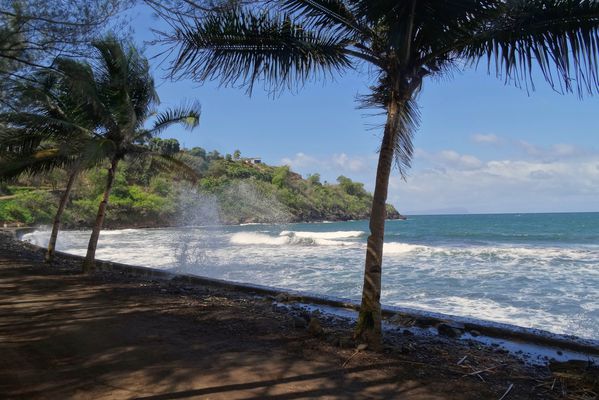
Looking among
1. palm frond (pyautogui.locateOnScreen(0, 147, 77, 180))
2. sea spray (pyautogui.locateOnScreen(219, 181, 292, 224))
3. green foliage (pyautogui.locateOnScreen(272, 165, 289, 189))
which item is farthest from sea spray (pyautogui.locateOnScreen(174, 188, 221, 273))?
palm frond (pyautogui.locateOnScreen(0, 147, 77, 180))

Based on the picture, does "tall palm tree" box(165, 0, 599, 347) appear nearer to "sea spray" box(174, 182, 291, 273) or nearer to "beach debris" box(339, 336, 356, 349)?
"beach debris" box(339, 336, 356, 349)

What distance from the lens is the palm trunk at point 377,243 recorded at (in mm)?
4422

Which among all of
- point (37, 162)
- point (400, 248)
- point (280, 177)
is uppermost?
point (280, 177)

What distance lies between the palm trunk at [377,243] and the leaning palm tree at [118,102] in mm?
6617

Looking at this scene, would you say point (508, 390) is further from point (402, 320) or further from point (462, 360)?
point (402, 320)

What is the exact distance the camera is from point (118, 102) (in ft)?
33.0

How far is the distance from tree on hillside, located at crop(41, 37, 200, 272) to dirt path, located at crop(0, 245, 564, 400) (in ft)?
14.4

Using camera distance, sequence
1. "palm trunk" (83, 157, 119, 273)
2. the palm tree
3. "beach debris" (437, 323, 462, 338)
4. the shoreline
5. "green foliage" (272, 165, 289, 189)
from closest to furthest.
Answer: the shoreline < "beach debris" (437, 323, 462, 338) < the palm tree < "palm trunk" (83, 157, 119, 273) < "green foliage" (272, 165, 289, 189)

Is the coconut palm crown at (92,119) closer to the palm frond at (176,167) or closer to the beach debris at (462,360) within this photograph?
the palm frond at (176,167)

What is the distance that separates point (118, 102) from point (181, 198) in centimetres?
4713

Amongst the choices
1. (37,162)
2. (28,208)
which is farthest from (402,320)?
(28,208)

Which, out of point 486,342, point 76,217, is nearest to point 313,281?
point 486,342

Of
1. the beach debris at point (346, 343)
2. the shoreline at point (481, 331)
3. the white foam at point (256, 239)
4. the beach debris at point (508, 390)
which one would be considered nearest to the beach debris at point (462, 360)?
the beach debris at point (508, 390)

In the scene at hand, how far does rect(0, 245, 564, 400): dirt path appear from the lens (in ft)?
11.4
